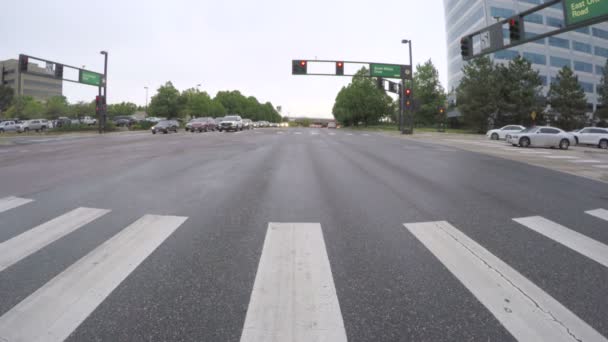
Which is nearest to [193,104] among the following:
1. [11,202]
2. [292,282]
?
[11,202]

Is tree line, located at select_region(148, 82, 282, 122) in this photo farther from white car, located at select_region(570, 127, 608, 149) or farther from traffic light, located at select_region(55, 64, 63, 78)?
white car, located at select_region(570, 127, 608, 149)

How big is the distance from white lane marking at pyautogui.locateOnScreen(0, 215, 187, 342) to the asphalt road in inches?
0.5

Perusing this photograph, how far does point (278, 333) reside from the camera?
203 centimetres

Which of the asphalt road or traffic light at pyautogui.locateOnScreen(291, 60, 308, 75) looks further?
traffic light at pyautogui.locateOnScreen(291, 60, 308, 75)

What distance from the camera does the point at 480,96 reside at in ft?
136

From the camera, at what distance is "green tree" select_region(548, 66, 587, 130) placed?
4375cm

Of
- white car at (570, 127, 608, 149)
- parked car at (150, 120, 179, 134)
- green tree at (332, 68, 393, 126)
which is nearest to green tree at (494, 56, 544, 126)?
white car at (570, 127, 608, 149)

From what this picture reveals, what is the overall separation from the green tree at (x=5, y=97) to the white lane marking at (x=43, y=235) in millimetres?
102236

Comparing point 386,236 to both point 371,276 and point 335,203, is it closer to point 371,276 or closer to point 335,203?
point 371,276

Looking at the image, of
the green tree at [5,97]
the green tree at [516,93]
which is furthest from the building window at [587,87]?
the green tree at [5,97]

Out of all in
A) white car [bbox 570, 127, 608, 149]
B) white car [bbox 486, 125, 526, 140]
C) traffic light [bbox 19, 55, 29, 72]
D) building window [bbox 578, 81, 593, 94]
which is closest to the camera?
white car [bbox 570, 127, 608, 149]

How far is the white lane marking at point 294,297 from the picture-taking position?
6.68ft

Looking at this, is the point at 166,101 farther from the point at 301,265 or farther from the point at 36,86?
the point at 36,86

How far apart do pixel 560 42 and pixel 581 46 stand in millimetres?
6308
